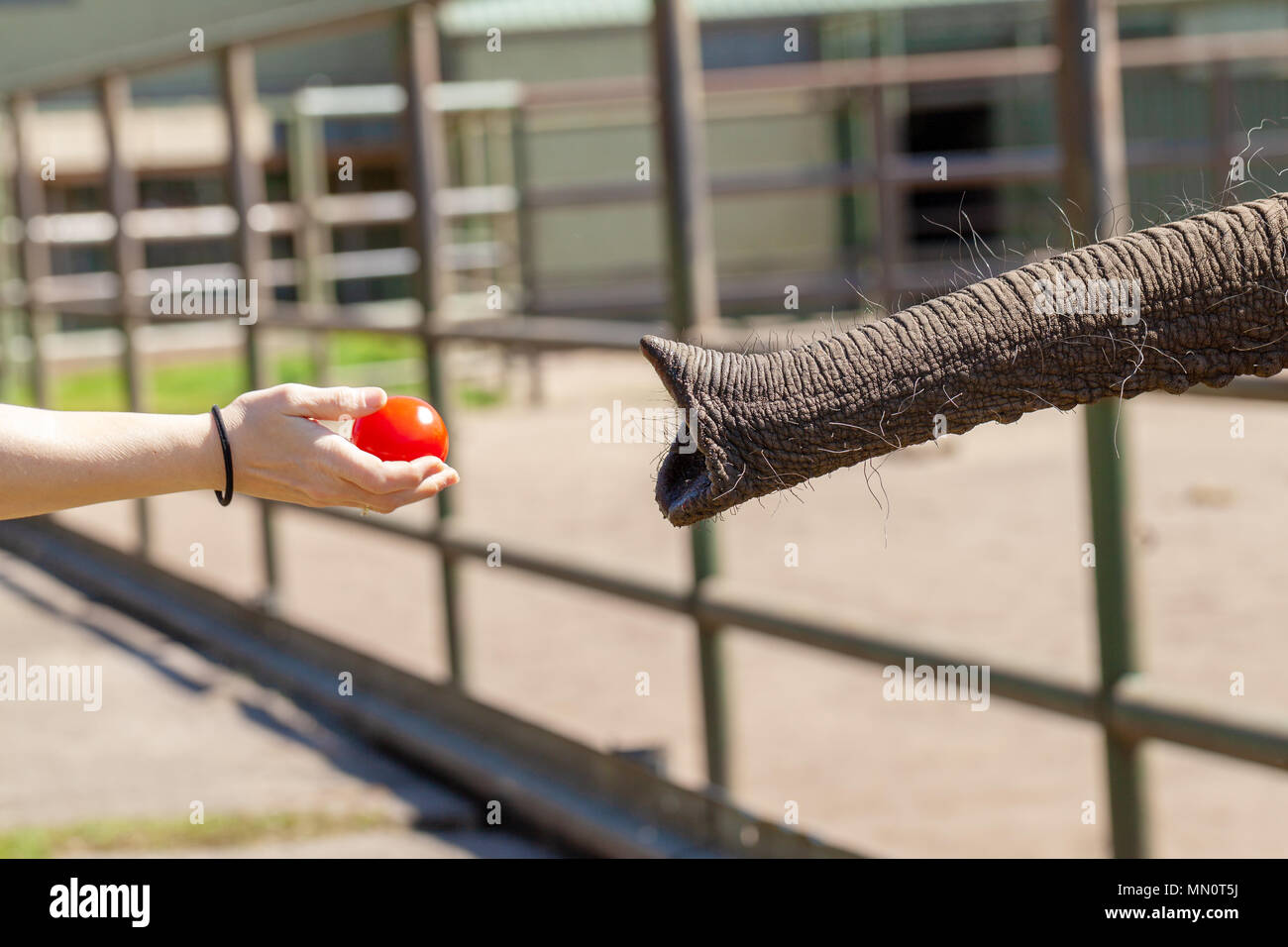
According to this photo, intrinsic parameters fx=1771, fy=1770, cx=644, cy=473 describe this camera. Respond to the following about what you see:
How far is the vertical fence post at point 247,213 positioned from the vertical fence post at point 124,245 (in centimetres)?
100

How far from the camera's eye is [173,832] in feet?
12.1

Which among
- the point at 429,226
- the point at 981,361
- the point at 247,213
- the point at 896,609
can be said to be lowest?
the point at 896,609

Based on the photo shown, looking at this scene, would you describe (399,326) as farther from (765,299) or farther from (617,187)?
(765,299)

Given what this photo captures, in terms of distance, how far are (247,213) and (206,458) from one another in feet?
11.7

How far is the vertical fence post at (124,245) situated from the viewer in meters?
5.98

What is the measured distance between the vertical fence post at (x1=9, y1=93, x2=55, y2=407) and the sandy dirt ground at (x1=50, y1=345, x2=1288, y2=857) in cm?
Result: 61

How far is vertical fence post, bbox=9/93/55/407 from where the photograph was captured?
7094 millimetres

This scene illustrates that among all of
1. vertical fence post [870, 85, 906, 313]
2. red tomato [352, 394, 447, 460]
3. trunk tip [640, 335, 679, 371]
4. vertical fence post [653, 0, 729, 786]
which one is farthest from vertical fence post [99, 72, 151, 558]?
trunk tip [640, 335, 679, 371]

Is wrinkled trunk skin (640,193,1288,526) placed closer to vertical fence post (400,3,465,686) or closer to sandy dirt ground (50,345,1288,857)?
sandy dirt ground (50,345,1288,857)

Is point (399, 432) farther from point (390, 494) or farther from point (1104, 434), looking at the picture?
point (1104, 434)

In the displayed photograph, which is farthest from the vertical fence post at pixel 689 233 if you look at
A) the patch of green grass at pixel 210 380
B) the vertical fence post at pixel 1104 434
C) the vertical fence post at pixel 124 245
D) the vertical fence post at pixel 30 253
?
the patch of green grass at pixel 210 380

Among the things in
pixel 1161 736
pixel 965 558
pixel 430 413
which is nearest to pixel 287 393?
pixel 430 413

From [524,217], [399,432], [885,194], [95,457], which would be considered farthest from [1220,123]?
[95,457]

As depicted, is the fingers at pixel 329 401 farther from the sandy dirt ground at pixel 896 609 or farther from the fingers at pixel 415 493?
the sandy dirt ground at pixel 896 609
